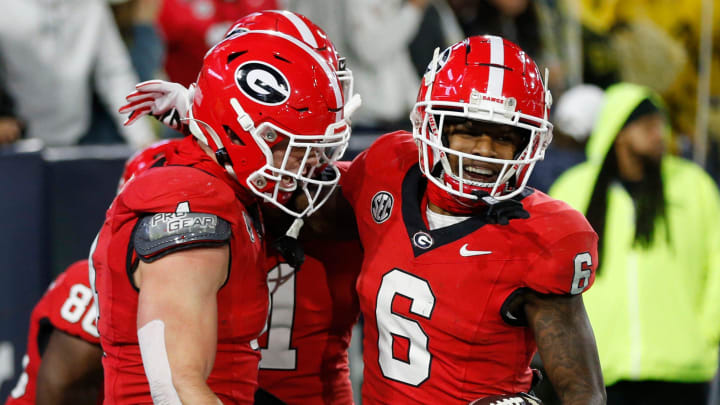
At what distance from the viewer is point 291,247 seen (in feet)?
8.70

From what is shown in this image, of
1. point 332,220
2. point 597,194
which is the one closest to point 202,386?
point 332,220

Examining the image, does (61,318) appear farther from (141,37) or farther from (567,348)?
(141,37)

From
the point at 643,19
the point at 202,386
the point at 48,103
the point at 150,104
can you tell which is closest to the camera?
Result: the point at 202,386

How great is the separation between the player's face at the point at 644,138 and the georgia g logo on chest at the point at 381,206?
1.88m

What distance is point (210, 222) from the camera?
2.21 meters

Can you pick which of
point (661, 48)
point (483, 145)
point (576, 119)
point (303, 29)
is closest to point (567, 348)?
point (483, 145)

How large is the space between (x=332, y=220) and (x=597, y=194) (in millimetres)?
1662

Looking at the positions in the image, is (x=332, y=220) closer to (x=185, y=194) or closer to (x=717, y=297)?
(x=185, y=194)

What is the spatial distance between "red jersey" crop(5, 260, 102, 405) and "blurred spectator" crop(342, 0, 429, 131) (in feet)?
8.92

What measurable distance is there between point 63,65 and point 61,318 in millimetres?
2188

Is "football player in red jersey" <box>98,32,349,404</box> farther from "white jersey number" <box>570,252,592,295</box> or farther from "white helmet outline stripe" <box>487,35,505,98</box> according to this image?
"white jersey number" <box>570,252,592,295</box>

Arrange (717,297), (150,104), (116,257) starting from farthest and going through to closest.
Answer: (717,297) → (150,104) → (116,257)

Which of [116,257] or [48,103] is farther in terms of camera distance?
[48,103]

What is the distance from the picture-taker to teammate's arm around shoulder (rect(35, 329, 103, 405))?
291 cm
